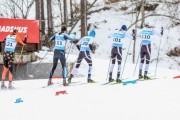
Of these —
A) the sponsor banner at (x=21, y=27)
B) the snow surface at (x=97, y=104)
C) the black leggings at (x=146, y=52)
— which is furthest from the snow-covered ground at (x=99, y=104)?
the sponsor banner at (x=21, y=27)

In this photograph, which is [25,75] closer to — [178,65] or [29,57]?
[29,57]

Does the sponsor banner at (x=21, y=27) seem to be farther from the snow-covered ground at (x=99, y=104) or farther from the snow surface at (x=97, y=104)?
the snow-covered ground at (x=99, y=104)

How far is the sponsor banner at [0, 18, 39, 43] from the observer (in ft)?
61.6

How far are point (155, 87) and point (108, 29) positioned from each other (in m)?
21.3

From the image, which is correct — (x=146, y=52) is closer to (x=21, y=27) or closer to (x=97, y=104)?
(x=97, y=104)

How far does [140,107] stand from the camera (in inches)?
308

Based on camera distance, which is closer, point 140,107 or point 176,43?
point 140,107

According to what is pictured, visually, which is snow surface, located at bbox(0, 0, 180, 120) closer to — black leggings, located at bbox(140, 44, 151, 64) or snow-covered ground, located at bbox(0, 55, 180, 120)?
snow-covered ground, located at bbox(0, 55, 180, 120)

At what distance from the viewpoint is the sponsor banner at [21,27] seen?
18766mm

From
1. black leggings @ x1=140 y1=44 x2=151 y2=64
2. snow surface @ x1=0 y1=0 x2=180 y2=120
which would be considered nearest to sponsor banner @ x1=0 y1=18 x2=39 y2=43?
snow surface @ x1=0 y1=0 x2=180 y2=120

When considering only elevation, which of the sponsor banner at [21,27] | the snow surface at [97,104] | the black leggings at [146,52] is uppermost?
the sponsor banner at [21,27]

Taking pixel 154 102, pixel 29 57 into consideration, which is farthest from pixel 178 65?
pixel 154 102

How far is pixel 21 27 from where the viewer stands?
19.1 m

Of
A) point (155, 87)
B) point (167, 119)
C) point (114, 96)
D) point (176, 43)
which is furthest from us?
point (176, 43)
